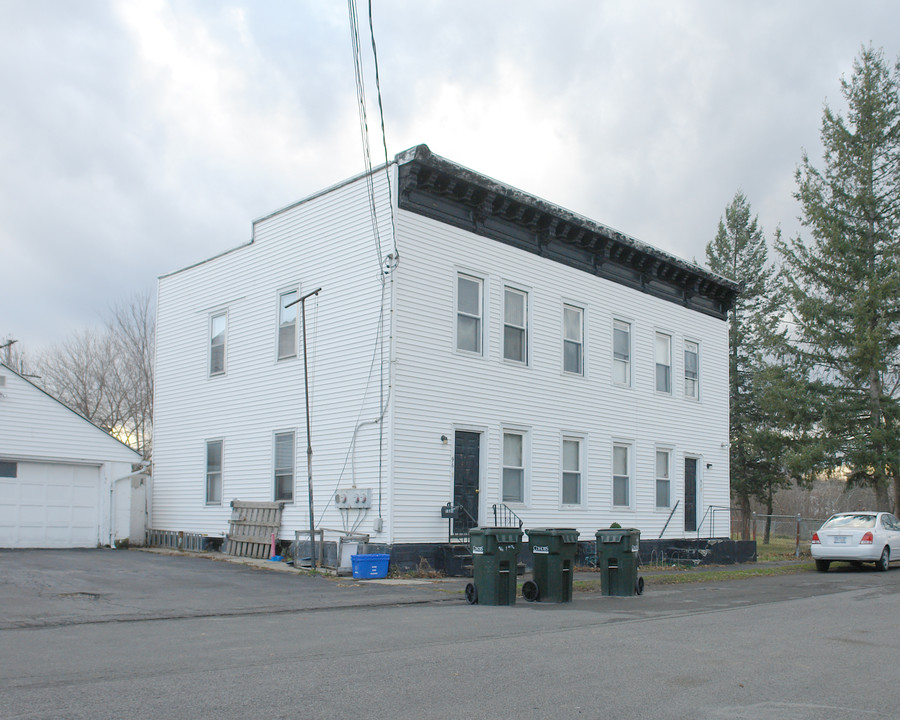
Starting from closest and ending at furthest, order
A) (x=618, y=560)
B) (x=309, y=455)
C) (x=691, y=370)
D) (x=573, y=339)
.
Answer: (x=618, y=560), (x=309, y=455), (x=573, y=339), (x=691, y=370)

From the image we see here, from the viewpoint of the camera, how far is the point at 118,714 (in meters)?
6.16

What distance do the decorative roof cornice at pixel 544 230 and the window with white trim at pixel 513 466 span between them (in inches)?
183

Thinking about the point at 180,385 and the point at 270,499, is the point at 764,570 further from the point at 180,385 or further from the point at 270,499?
the point at 180,385

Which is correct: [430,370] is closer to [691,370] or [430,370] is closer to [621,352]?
[621,352]

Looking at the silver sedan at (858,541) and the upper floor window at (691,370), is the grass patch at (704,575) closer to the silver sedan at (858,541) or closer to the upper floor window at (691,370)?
the silver sedan at (858,541)

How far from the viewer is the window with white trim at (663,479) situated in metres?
25.9

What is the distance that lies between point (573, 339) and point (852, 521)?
8.58 metres

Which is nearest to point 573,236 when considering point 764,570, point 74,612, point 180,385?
point 764,570

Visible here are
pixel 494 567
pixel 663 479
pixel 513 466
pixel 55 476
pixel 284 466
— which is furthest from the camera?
Result: pixel 663 479

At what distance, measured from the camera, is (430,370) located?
63.5 feet

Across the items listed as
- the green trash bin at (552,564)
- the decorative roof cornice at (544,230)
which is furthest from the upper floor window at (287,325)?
the green trash bin at (552,564)

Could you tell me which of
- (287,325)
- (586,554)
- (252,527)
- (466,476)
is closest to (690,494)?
(586,554)

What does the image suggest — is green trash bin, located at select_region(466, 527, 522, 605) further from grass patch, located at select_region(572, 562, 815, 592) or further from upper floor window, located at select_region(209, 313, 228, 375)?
upper floor window, located at select_region(209, 313, 228, 375)

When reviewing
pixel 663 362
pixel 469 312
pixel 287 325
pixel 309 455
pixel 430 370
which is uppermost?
pixel 469 312
